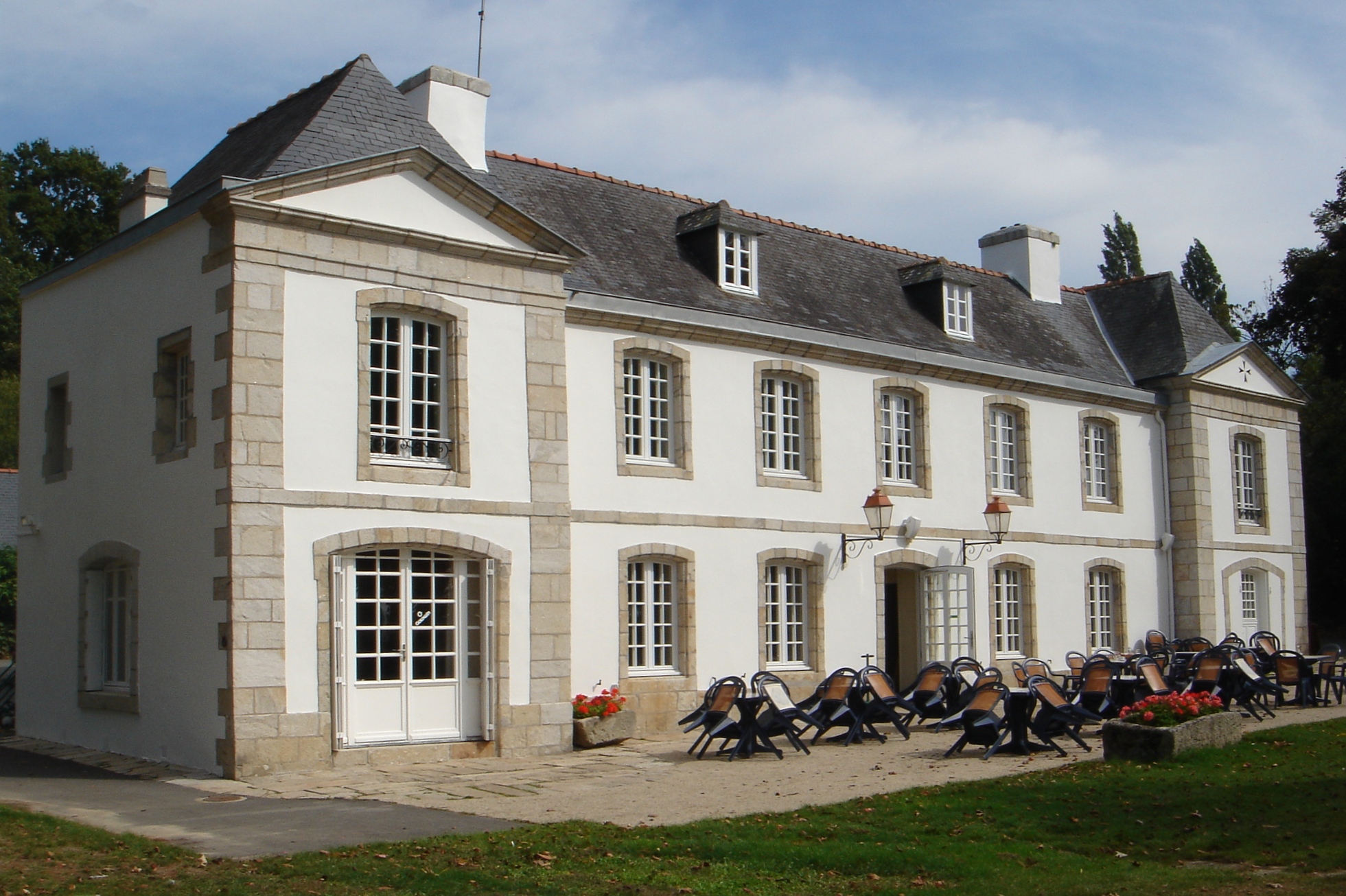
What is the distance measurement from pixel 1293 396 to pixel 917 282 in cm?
864

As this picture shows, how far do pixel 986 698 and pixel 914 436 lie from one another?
6.83 meters

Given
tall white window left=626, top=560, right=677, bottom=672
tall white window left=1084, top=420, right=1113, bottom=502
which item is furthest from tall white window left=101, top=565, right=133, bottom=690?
tall white window left=1084, top=420, right=1113, bottom=502

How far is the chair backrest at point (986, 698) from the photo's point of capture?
41.2 feet

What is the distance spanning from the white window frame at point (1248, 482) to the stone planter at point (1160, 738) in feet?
41.5

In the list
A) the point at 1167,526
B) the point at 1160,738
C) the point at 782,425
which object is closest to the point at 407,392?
the point at 782,425

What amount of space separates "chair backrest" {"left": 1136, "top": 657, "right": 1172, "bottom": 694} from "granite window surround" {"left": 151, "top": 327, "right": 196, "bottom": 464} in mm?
9655

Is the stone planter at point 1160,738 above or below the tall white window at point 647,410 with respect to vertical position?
below

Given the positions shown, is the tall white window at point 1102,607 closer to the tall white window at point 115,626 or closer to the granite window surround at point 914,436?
the granite window surround at point 914,436

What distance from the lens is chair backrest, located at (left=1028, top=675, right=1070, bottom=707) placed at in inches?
489

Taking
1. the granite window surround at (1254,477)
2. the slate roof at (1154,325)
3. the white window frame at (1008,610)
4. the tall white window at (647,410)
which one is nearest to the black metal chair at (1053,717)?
the tall white window at (647,410)

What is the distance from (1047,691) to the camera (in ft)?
41.5

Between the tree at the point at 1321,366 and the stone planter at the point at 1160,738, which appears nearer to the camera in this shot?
the stone planter at the point at 1160,738

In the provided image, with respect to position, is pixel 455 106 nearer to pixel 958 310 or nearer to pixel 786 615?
pixel 786 615

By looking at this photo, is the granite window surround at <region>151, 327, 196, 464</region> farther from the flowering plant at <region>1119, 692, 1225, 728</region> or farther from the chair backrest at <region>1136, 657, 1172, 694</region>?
the chair backrest at <region>1136, 657, 1172, 694</region>
